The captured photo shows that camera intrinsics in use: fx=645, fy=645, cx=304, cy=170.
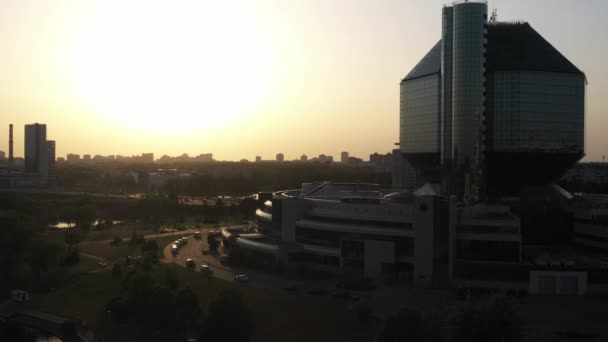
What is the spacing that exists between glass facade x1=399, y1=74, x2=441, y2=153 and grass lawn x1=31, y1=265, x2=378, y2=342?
23.2 metres

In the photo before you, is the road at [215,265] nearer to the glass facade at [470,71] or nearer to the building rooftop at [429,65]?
the glass facade at [470,71]

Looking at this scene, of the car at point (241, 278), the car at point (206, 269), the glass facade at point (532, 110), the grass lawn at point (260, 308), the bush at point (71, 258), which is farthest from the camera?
the glass facade at point (532, 110)

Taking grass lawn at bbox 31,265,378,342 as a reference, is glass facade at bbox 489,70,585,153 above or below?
above

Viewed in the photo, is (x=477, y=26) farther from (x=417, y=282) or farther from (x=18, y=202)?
(x=18, y=202)

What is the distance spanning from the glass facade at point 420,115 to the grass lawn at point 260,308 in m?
23.2

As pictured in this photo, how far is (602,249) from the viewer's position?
119 ft

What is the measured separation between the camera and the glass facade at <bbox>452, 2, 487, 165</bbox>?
44.5 m

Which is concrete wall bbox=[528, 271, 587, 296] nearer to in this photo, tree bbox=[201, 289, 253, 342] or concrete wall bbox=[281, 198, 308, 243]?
concrete wall bbox=[281, 198, 308, 243]

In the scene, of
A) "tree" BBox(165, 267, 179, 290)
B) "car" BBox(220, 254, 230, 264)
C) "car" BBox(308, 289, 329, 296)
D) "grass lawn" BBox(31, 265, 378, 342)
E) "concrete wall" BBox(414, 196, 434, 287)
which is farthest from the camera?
"car" BBox(220, 254, 230, 264)

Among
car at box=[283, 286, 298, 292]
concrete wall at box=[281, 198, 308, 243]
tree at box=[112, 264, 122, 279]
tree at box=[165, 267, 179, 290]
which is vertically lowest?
car at box=[283, 286, 298, 292]

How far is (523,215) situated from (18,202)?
44600mm

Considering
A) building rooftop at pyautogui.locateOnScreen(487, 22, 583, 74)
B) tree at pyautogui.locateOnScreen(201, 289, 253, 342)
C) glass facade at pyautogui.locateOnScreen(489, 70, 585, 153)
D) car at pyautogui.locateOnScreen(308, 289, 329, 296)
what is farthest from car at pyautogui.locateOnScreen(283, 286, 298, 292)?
building rooftop at pyautogui.locateOnScreen(487, 22, 583, 74)

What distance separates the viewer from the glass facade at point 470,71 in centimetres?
4450

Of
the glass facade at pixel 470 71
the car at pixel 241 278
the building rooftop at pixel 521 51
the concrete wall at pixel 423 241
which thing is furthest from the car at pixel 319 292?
the building rooftop at pixel 521 51
